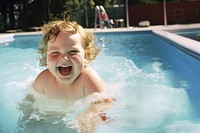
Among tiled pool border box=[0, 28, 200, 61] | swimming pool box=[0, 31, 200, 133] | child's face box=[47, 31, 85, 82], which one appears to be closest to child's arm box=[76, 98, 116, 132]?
swimming pool box=[0, 31, 200, 133]

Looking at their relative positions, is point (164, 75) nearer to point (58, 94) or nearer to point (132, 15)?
point (58, 94)

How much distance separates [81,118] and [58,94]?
0.34 metres

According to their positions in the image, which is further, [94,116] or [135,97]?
[135,97]

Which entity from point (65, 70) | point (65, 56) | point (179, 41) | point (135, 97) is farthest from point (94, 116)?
point (179, 41)

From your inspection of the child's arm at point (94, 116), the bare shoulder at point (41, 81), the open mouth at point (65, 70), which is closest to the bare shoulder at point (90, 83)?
the child's arm at point (94, 116)

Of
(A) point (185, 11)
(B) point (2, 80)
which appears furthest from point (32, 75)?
(A) point (185, 11)

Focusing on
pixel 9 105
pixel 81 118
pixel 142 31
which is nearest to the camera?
pixel 81 118

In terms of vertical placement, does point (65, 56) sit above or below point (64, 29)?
below

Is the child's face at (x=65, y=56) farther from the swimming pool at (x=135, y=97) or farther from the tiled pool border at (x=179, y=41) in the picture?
the tiled pool border at (x=179, y=41)

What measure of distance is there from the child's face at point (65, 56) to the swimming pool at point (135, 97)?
1.50 feet

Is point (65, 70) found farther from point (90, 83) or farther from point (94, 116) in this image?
point (94, 116)

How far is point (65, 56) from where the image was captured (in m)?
2.80

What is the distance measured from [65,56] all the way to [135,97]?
1.77m

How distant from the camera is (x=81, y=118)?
9.95ft
